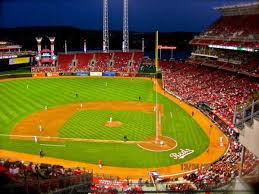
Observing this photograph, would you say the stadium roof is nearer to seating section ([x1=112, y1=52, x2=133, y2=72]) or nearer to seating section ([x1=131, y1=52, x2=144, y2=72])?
seating section ([x1=131, y1=52, x2=144, y2=72])

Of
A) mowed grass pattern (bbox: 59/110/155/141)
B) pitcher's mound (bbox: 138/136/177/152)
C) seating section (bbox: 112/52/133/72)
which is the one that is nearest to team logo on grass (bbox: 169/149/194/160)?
pitcher's mound (bbox: 138/136/177/152)

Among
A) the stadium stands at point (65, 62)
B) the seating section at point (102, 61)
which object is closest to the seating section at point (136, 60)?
the seating section at point (102, 61)

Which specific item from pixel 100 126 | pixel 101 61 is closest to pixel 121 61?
pixel 101 61

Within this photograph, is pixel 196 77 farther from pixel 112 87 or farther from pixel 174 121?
pixel 174 121

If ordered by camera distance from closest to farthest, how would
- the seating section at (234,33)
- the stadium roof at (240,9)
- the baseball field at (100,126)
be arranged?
the baseball field at (100,126) → the seating section at (234,33) → the stadium roof at (240,9)

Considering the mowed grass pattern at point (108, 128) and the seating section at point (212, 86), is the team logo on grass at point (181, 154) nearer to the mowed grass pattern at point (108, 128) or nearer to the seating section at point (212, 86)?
the mowed grass pattern at point (108, 128)

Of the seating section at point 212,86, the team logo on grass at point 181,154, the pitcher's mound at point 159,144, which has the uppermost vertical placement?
the seating section at point 212,86

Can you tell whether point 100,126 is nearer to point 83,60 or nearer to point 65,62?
point 65,62

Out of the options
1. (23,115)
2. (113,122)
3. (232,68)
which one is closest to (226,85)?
(232,68)
